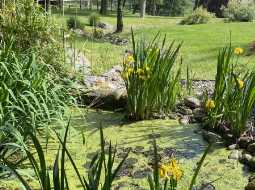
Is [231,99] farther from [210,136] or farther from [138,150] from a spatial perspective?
[138,150]

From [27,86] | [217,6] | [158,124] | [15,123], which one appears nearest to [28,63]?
[27,86]

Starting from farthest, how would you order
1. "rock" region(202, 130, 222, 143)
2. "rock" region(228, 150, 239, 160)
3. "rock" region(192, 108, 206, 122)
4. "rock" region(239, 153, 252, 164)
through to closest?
"rock" region(192, 108, 206, 122) < "rock" region(202, 130, 222, 143) < "rock" region(228, 150, 239, 160) < "rock" region(239, 153, 252, 164)

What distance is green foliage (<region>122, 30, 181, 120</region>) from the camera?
611 cm

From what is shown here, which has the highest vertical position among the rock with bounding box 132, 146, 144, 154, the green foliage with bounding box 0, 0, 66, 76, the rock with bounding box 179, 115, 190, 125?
the green foliage with bounding box 0, 0, 66, 76

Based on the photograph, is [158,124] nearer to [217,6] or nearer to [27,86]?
[27,86]

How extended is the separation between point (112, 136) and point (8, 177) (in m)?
1.96

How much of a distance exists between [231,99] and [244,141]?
51 centimetres

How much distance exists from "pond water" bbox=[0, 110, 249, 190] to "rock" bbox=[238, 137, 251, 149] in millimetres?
199

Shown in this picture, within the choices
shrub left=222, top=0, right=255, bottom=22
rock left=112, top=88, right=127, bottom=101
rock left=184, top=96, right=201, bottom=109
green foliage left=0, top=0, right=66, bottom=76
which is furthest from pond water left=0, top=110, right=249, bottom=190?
shrub left=222, top=0, right=255, bottom=22

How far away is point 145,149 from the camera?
5348 mm

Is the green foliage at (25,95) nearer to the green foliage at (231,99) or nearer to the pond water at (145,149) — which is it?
the pond water at (145,149)

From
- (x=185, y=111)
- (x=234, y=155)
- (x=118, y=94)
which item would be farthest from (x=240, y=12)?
(x=234, y=155)

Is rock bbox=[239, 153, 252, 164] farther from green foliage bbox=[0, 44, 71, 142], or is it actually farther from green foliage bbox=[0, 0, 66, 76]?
green foliage bbox=[0, 0, 66, 76]

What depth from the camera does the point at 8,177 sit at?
4.01 meters
